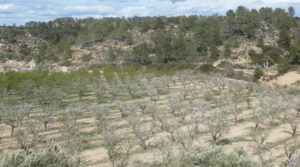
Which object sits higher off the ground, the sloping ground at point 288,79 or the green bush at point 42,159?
the green bush at point 42,159

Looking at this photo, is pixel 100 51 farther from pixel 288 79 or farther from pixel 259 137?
pixel 259 137

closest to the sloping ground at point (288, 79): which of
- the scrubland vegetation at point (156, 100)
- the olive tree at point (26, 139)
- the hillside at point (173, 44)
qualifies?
the hillside at point (173, 44)

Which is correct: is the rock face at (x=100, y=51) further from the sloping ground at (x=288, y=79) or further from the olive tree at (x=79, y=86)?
the olive tree at (x=79, y=86)

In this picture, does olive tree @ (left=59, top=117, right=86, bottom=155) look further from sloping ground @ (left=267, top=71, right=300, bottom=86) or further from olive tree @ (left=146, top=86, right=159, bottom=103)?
sloping ground @ (left=267, top=71, right=300, bottom=86)

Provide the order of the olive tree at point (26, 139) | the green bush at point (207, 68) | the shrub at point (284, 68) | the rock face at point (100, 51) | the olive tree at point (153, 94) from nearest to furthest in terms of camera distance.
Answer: the olive tree at point (26, 139) < the olive tree at point (153, 94) < the shrub at point (284, 68) < the green bush at point (207, 68) < the rock face at point (100, 51)

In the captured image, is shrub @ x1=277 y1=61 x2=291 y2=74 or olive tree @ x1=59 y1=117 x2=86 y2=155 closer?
olive tree @ x1=59 y1=117 x2=86 y2=155

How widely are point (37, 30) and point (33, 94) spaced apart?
9669cm

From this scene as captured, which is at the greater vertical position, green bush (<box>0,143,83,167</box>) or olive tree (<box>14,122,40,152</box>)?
green bush (<box>0,143,83,167</box>)

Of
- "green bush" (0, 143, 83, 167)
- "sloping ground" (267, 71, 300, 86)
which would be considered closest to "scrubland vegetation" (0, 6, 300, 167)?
"green bush" (0, 143, 83, 167)

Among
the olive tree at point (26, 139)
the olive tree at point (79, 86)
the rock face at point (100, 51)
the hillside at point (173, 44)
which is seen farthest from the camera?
the rock face at point (100, 51)

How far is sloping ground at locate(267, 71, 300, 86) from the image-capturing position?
→ 65625 millimetres

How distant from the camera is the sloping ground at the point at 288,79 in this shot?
215ft

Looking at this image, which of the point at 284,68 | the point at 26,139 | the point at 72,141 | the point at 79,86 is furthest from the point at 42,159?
the point at 284,68

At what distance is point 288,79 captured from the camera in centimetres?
6656
